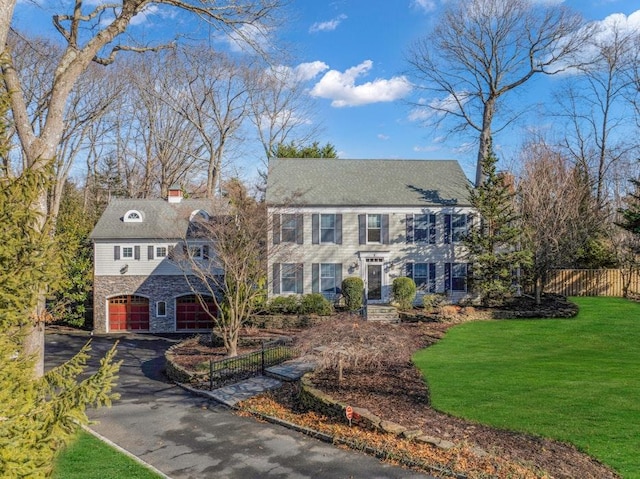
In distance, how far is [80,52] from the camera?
24.6 ft

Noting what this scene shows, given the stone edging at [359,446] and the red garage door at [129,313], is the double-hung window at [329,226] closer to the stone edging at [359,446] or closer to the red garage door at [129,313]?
the red garage door at [129,313]

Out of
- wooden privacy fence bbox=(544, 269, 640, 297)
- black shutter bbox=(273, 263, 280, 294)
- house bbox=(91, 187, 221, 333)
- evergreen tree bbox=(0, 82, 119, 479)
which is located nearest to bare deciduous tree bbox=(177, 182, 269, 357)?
black shutter bbox=(273, 263, 280, 294)

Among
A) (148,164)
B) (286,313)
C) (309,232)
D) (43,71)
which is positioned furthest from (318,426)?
(148,164)

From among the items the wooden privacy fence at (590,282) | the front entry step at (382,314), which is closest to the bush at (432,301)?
the front entry step at (382,314)

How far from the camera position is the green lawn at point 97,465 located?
7.34 metres

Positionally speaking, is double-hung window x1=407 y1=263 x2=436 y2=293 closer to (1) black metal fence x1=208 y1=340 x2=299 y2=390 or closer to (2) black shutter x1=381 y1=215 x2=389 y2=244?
(2) black shutter x1=381 y1=215 x2=389 y2=244

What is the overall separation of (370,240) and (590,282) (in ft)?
45.3

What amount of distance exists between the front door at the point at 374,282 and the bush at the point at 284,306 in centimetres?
413

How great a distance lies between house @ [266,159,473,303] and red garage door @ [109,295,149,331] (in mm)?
8201

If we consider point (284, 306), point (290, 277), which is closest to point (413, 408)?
point (284, 306)

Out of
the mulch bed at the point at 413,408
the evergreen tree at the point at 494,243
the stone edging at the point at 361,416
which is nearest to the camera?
the mulch bed at the point at 413,408

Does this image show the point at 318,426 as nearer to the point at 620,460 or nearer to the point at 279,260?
the point at 620,460

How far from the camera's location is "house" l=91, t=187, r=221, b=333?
26000mm

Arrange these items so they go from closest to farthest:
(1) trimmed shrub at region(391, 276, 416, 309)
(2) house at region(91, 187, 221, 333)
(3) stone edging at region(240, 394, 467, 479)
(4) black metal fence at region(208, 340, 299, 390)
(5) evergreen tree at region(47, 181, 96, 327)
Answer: (3) stone edging at region(240, 394, 467, 479) → (4) black metal fence at region(208, 340, 299, 390) → (5) evergreen tree at region(47, 181, 96, 327) → (1) trimmed shrub at region(391, 276, 416, 309) → (2) house at region(91, 187, 221, 333)
